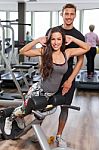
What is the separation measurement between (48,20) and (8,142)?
332 inches

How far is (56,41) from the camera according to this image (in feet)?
8.43

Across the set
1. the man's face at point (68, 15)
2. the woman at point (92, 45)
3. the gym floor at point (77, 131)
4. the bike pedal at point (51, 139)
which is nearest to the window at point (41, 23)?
the woman at point (92, 45)

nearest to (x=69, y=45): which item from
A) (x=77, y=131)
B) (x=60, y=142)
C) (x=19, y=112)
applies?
(x=19, y=112)

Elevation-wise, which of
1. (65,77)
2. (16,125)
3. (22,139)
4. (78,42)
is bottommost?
(22,139)

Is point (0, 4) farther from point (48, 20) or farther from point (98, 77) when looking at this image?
point (98, 77)

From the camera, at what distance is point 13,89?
617 centimetres

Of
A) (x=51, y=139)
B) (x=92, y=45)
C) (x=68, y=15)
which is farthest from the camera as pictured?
(x=92, y=45)

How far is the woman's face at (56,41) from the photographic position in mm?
2545

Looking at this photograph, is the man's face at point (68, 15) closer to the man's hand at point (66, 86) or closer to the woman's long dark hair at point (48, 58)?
the woman's long dark hair at point (48, 58)

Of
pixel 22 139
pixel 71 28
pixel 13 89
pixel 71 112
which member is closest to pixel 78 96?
pixel 71 112

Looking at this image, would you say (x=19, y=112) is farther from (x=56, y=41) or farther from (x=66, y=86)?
(x=56, y=41)

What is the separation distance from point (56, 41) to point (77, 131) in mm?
1388

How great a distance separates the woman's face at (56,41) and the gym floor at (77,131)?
111 centimetres

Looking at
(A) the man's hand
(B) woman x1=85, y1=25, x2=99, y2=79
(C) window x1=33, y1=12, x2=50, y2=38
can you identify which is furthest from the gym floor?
(C) window x1=33, y1=12, x2=50, y2=38
